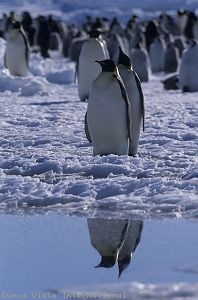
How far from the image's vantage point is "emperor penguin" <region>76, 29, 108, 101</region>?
1151cm

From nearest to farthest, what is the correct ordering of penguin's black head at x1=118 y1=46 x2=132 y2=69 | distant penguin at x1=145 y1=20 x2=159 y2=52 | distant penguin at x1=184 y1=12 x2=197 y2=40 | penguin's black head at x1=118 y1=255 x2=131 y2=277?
penguin's black head at x1=118 y1=255 x2=131 y2=277, penguin's black head at x1=118 y1=46 x2=132 y2=69, distant penguin at x1=145 y1=20 x2=159 y2=52, distant penguin at x1=184 y1=12 x2=197 y2=40

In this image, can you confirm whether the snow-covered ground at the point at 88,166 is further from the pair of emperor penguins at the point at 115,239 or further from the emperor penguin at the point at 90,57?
the emperor penguin at the point at 90,57

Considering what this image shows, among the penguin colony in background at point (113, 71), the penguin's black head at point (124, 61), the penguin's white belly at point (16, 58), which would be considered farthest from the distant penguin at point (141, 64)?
the penguin's black head at point (124, 61)

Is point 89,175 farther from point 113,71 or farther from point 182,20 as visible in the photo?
point 182,20

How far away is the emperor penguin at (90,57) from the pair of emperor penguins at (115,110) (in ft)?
12.4

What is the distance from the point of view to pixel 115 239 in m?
5.21

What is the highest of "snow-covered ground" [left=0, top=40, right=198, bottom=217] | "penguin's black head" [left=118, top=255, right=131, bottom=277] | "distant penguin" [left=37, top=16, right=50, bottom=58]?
"penguin's black head" [left=118, top=255, right=131, bottom=277]

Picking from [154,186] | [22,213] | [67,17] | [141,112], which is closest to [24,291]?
[22,213]

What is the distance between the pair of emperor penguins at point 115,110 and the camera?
285 inches

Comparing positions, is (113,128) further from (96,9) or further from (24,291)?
(96,9)

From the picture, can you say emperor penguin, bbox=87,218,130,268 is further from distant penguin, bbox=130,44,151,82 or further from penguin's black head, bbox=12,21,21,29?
distant penguin, bbox=130,44,151,82

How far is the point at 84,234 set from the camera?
536 centimetres

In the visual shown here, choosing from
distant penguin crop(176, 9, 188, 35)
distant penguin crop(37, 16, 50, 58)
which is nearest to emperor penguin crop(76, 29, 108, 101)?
distant penguin crop(37, 16, 50, 58)

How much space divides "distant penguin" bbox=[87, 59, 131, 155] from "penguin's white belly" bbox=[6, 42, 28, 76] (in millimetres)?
7463
